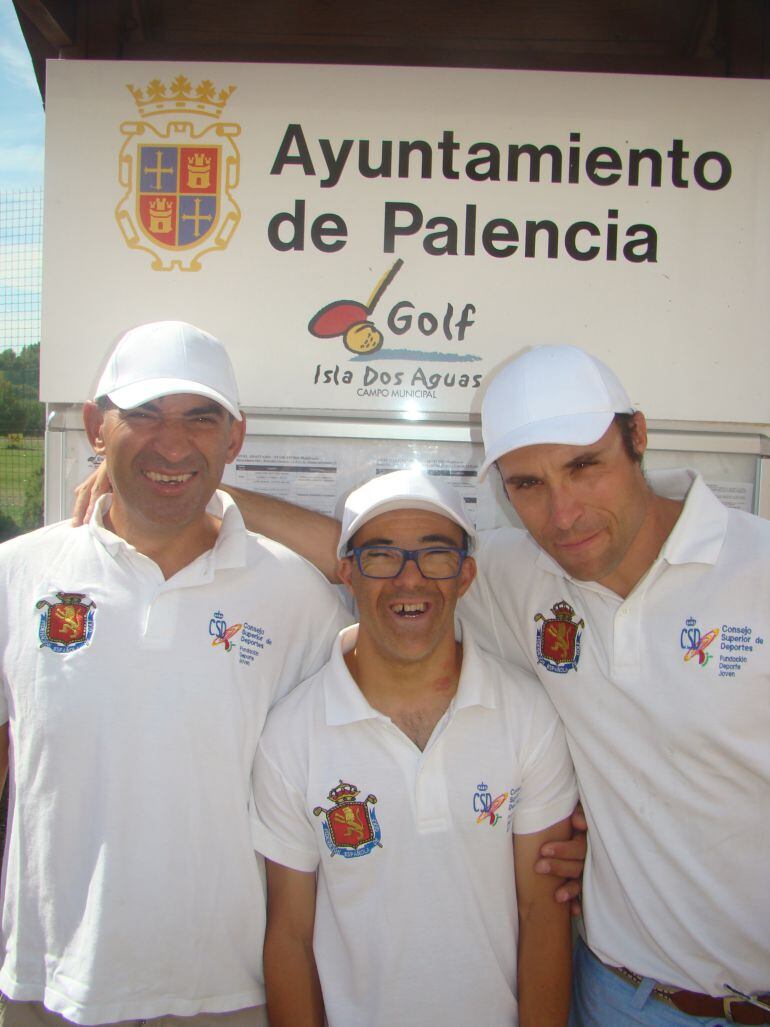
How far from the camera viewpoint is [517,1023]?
165cm

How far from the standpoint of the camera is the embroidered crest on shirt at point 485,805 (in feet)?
5.38

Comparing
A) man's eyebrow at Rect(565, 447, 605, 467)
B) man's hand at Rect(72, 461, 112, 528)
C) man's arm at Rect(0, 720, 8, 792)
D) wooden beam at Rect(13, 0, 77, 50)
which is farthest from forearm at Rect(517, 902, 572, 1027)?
wooden beam at Rect(13, 0, 77, 50)

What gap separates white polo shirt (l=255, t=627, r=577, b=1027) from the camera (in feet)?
5.28

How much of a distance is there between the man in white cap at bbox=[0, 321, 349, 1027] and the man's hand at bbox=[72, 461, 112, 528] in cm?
13

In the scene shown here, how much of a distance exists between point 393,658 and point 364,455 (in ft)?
2.45

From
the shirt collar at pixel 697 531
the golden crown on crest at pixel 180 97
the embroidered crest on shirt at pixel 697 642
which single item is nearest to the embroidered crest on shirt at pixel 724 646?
the embroidered crest on shirt at pixel 697 642

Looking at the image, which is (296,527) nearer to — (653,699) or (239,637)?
(239,637)

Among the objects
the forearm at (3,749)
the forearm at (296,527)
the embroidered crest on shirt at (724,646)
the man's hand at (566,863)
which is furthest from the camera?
the forearm at (296,527)

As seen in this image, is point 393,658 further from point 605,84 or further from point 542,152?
point 605,84

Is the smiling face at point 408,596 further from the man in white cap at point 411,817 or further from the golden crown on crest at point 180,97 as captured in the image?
A: the golden crown on crest at point 180,97

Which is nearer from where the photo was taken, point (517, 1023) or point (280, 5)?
point (517, 1023)

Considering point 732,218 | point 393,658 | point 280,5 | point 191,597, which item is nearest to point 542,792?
point 393,658

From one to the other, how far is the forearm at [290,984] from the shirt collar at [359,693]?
513mm

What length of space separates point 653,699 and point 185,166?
195 centimetres
